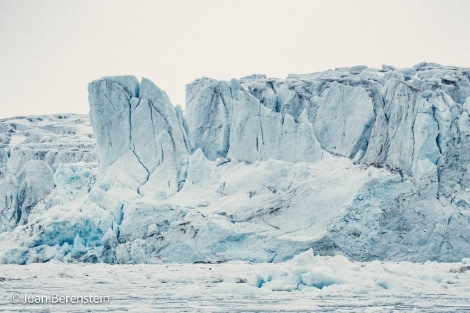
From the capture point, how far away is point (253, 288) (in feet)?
46.2

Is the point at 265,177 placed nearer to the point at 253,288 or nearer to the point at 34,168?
the point at 253,288

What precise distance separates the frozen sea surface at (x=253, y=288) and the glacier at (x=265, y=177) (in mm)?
2505

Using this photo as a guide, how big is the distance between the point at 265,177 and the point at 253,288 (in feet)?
27.7

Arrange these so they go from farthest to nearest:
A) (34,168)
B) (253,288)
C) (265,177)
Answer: (34,168)
(265,177)
(253,288)

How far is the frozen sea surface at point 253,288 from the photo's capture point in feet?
39.0

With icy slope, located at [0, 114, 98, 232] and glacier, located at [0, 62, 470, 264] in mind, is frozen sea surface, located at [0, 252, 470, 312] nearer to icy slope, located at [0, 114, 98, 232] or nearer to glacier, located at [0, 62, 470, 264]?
glacier, located at [0, 62, 470, 264]

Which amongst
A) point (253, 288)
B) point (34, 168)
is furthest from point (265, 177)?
point (34, 168)

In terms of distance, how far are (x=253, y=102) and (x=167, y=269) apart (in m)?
8.09

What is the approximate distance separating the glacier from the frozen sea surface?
251 centimetres

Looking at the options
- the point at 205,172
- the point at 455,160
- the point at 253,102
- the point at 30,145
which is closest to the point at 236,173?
the point at 205,172

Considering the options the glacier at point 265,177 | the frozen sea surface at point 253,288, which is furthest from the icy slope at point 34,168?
the frozen sea surface at point 253,288

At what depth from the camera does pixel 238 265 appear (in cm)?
1956

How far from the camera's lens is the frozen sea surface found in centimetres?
1189

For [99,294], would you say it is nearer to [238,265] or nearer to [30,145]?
[238,265]
